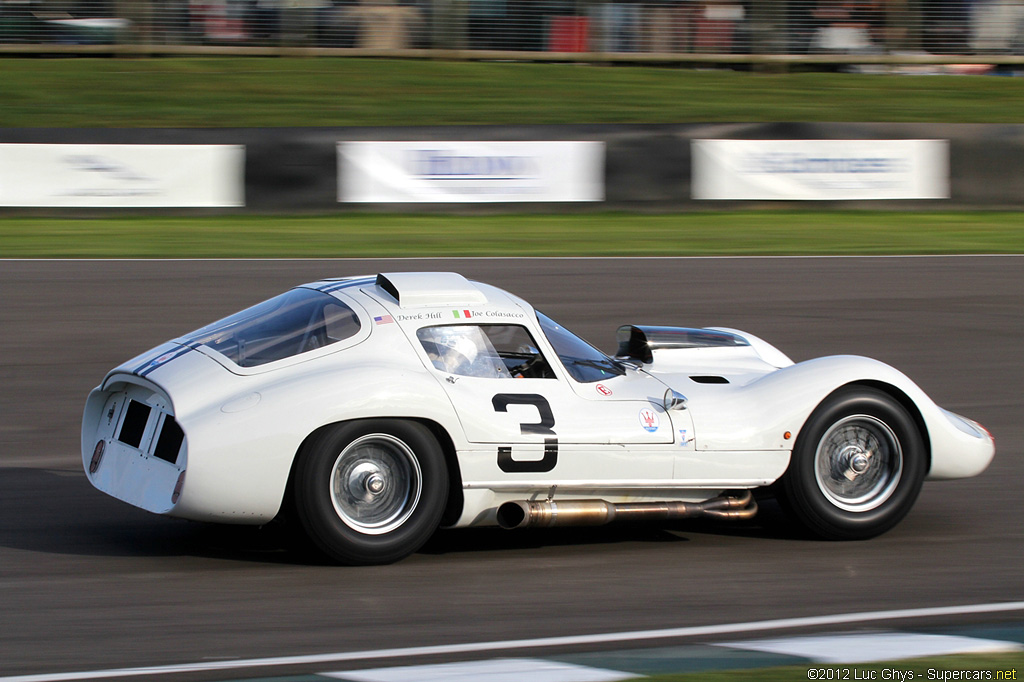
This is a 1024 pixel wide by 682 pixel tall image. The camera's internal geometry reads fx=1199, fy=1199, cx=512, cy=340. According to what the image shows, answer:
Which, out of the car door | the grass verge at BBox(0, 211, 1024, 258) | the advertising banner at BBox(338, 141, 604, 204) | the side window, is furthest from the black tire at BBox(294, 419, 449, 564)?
the advertising banner at BBox(338, 141, 604, 204)

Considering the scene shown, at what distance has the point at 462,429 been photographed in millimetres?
5234

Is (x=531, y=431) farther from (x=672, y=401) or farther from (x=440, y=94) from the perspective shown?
(x=440, y=94)

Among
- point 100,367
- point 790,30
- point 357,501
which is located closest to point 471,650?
point 357,501

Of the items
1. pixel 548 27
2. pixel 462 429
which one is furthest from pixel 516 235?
pixel 462 429

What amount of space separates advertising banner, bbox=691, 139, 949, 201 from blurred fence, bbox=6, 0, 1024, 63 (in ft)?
28.5

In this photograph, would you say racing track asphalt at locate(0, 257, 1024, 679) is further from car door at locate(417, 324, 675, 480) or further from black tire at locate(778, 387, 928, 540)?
car door at locate(417, 324, 675, 480)

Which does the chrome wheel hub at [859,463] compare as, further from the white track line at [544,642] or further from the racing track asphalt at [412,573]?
the white track line at [544,642]

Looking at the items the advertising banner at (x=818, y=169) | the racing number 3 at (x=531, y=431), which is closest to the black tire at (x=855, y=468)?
the racing number 3 at (x=531, y=431)

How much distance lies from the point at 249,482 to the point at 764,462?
2367 mm

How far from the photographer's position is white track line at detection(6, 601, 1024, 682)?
413 cm

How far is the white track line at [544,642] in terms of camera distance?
4.13 m

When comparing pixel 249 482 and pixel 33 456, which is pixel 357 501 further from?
pixel 33 456

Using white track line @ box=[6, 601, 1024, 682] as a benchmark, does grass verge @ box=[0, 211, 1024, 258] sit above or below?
above

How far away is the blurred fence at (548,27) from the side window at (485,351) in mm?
20094
